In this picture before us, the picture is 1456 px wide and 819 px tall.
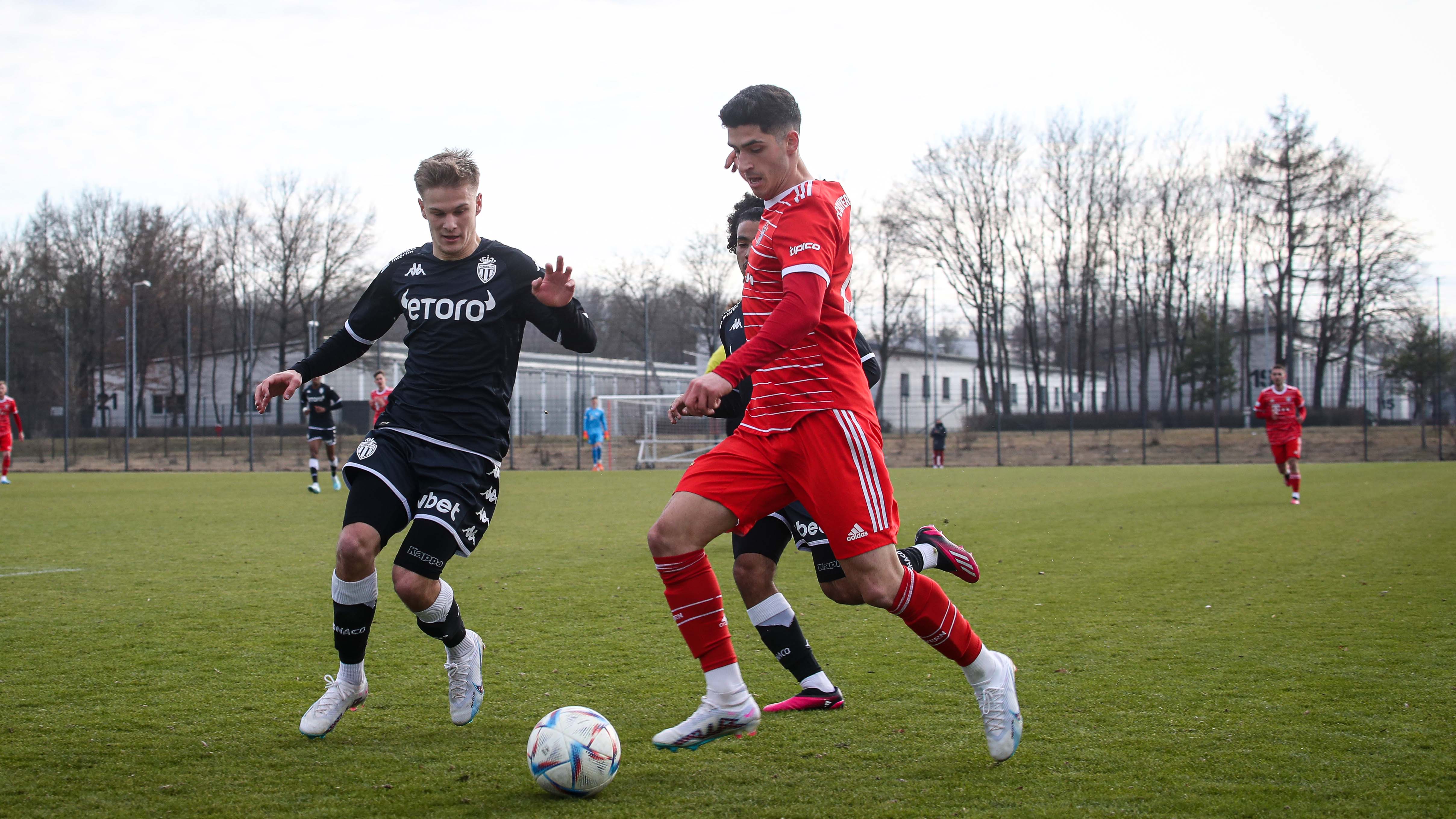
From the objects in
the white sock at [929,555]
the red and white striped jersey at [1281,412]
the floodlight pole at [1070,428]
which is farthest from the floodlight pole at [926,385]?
the white sock at [929,555]

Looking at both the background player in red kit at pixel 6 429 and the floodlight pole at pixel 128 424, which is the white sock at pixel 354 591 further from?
the floodlight pole at pixel 128 424

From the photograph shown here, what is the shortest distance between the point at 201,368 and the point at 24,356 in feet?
20.6

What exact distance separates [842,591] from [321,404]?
16227 millimetres

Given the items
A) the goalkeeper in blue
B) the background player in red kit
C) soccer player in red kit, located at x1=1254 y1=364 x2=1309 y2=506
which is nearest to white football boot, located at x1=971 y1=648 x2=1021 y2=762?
soccer player in red kit, located at x1=1254 y1=364 x2=1309 y2=506

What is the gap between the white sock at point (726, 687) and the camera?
133 inches

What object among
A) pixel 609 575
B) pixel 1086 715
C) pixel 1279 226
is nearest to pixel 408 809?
pixel 1086 715

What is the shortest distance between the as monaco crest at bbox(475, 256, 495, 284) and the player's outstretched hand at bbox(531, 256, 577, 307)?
22 centimetres

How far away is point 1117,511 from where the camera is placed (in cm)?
1377

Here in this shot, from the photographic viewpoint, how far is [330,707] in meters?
3.72

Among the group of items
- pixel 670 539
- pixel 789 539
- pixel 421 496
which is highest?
pixel 421 496

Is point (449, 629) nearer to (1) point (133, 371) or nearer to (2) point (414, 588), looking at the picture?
(2) point (414, 588)

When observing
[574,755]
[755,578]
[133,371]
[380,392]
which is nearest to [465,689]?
[574,755]

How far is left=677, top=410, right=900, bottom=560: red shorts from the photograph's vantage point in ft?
11.0

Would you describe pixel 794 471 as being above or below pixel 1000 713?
above
